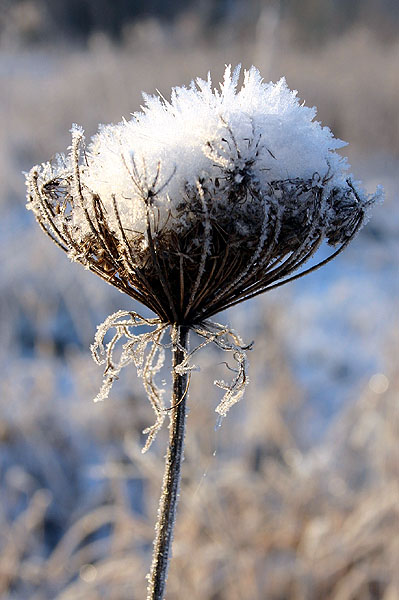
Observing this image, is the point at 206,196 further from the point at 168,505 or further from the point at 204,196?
the point at 168,505

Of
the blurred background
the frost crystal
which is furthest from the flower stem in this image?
the blurred background

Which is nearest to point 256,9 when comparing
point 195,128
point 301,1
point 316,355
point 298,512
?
point 301,1

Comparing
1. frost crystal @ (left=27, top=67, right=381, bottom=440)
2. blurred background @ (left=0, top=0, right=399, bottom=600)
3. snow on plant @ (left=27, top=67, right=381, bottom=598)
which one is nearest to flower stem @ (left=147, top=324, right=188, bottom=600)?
snow on plant @ (left=27, top=67, right=381, bottom=598)

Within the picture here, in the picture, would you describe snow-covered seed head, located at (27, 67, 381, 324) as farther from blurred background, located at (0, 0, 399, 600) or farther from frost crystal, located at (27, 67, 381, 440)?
blurred background, located at (0, 0, 399, 600)

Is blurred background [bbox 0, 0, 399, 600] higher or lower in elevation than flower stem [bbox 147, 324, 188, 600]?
higher

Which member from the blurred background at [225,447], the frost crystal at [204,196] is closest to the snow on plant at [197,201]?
the frost crystal at [204,196]

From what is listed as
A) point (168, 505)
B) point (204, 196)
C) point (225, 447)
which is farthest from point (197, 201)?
point (225, 447)

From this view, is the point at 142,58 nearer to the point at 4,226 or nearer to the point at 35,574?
the point at 4,226

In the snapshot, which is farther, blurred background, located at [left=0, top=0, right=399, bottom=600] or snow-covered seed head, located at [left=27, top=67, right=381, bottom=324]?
blurred background, located at [left=0, top=0, right=399, bottom=600]

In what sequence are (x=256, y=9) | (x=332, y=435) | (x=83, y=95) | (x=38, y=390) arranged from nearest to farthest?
(x=332, y=435) → (x=38, y=390) → (x=83, y=95) → (x=256, y=9)
